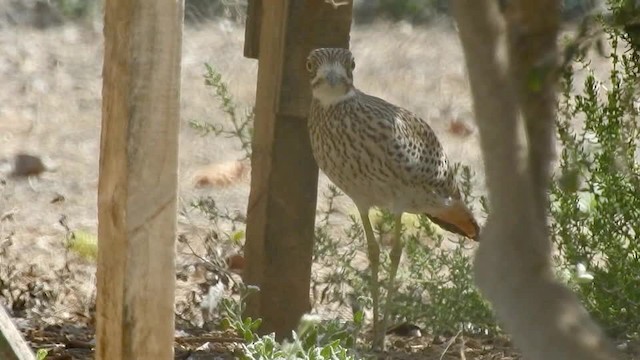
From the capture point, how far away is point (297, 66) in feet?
11.4

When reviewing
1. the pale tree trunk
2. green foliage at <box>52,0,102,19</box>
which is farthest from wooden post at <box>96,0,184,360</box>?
green foliage at <box>52,0,102,19</box>

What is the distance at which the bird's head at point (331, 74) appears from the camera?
3.47 metres

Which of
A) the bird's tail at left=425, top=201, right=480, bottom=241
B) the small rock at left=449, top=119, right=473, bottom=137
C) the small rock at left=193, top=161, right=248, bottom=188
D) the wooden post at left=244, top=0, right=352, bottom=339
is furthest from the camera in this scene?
the small rock at left=449, top=119, right=473, bottom=137

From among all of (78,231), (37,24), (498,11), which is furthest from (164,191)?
(37,24)

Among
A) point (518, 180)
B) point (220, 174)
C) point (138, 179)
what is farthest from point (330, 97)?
point (518, 180)

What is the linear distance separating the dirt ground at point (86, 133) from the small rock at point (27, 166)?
0.12 feet

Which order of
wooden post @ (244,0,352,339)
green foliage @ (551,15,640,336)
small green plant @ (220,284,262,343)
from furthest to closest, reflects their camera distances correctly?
wooden post @ (244,0,352,339) < green foliage @ (551,15,640,336) < small green plant @ (220,284,262,343)

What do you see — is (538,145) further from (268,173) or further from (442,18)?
(442,18)

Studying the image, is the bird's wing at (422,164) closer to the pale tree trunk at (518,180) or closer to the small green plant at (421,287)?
the small green plant at (421,287)

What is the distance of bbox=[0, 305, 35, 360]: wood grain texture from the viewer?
2.11m

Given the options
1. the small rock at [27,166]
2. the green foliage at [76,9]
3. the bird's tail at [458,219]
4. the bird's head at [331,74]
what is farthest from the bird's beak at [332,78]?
the green foliage at [76,9]

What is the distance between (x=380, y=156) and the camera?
395 cm

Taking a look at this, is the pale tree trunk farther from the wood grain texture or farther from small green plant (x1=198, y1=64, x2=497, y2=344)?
small green plant (x1=198, y1=64, x2=497, y2=344)

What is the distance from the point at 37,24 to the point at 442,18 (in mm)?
2492
